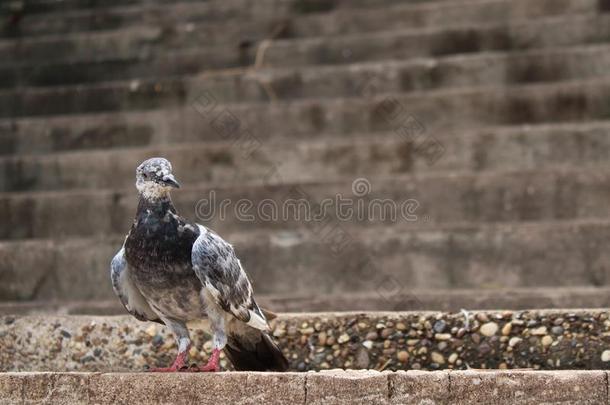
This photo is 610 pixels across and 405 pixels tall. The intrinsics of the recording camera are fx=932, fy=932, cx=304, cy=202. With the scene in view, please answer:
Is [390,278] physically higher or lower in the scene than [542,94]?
lower

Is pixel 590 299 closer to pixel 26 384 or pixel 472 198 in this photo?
pixel 472 198

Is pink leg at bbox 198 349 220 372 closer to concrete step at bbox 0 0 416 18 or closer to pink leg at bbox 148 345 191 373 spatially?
pink leg at bbox 148 345 191 373

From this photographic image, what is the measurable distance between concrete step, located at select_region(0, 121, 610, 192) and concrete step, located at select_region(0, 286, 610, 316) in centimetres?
151

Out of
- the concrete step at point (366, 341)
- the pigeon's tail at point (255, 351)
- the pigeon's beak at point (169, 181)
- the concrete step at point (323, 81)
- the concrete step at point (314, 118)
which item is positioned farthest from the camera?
the concrete step at point (323, 81)

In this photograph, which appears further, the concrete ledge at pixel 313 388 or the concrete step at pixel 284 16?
the concrete step at pixel 284 16

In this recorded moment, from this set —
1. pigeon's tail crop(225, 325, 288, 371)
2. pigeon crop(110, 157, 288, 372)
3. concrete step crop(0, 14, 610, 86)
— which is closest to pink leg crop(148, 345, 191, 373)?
pigeon crop(110, 157, 288, 372)

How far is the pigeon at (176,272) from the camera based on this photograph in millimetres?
4430

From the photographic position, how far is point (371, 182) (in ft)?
24.3

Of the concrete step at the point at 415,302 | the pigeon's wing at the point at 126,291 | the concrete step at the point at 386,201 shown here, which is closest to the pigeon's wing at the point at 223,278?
the pigeon's wing at the point at 126,291

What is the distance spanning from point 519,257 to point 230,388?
3.13m

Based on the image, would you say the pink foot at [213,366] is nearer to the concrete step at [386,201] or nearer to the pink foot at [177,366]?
the pink foot at [177,366]

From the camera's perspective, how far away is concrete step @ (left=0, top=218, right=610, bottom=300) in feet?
21.4

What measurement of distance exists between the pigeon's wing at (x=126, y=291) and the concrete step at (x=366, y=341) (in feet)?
3.64

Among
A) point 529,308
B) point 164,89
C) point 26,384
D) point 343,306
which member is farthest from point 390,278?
point 164,89
